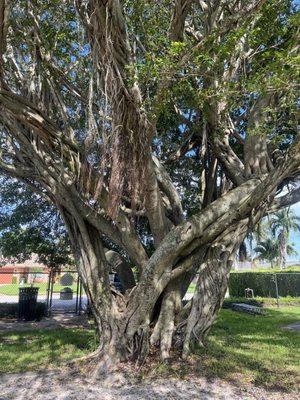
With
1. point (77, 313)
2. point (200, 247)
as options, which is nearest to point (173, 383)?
point (200, 247)

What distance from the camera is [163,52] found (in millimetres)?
6672

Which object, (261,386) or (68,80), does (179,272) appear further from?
(68,80)

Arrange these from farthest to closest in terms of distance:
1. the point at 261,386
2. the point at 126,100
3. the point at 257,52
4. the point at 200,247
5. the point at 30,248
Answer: the point at 30,248, the point at 257,52, the point at 200,247, the point at 126,100, the point at 261,386

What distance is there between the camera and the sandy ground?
522 centimetres

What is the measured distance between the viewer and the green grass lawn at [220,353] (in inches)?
242

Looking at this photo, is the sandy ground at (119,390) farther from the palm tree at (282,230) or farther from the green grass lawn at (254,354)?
the palm tree at (282,230)

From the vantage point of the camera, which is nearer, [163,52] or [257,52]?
[163,52]

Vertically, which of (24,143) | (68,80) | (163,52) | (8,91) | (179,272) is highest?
(68,80)

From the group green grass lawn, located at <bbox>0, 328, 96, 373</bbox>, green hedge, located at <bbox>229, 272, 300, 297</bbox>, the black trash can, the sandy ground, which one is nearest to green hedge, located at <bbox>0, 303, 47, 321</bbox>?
the black trash can

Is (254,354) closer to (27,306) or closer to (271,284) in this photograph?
(27,306)

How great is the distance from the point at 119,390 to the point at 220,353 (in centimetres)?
242

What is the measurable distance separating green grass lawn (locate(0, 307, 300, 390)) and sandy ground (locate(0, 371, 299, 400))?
34cm

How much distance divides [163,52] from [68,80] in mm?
2688

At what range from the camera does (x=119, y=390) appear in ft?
18.3
